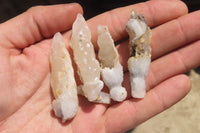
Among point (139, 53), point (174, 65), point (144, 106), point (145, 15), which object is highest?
point (145, 15)

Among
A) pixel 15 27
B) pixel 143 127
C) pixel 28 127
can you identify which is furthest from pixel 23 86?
pixel 143 127

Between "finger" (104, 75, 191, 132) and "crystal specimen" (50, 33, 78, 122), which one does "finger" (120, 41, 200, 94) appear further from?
"crystal specimen" (50, 33, 78, 122)

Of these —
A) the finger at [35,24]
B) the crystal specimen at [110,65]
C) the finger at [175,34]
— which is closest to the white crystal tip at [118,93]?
the crystal specimen at [110,65]

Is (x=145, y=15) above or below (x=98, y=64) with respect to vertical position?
above

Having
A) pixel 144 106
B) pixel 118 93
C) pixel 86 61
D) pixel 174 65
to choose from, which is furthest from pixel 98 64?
pixel 174 65

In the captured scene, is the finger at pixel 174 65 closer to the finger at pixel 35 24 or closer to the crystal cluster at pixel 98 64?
the crystal cluster at pixel 98 64

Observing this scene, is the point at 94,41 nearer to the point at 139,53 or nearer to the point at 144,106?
the point at 139,53

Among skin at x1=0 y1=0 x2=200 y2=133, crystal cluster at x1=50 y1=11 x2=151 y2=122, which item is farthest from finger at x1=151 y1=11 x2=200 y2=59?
crystal cluster at x1=50 y1=11 x2=151 y2=122
